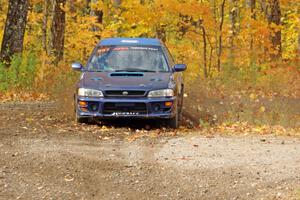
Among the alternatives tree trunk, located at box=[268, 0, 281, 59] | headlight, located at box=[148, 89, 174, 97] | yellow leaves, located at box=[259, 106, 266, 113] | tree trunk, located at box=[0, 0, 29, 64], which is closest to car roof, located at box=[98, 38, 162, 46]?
headlight, located at box=[148, 89, 174, 97]

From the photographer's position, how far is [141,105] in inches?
445

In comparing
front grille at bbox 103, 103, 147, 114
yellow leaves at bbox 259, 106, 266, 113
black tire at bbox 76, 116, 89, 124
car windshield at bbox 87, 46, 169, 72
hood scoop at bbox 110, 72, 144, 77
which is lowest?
yellow leaves at bbox 259, 106, 266, 113

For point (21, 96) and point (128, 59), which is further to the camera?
point (21, 96)

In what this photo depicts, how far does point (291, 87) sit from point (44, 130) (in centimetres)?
1179

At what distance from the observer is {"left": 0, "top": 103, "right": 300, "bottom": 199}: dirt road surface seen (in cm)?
688

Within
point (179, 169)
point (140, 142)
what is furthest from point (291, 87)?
point (179, 169)

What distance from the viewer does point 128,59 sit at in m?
12.6

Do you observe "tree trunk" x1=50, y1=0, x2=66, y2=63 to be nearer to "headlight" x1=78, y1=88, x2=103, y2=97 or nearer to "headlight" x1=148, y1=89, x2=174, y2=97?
"headlight" x1=78, y1=88, x2=103, y2=97

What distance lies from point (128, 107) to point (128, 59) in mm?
1627

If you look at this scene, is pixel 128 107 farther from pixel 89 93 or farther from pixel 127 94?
pixel 89 93

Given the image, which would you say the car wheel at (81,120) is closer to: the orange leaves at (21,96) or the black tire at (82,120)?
the black tire at (82,120)

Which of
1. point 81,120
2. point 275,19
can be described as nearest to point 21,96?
point 81,120

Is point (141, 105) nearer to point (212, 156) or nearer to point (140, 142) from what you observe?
point (140, 142)

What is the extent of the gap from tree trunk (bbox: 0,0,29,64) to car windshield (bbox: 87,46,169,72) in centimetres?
649
